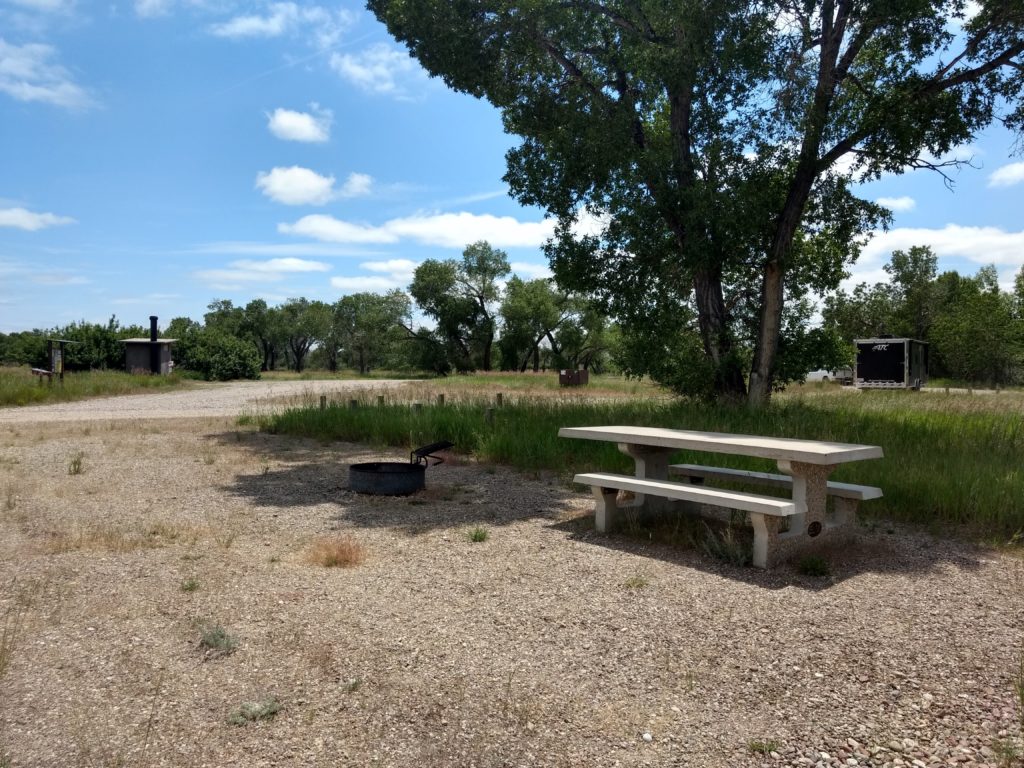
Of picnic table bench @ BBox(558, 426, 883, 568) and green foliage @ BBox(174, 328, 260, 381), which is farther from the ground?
green foliage @ BBox(174, 328, 260, 381)

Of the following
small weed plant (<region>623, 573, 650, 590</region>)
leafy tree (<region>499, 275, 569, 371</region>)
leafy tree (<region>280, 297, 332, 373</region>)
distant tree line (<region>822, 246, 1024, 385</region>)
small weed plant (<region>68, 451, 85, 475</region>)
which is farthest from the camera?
leafy tree (<region>280, 297, 332, 373</region>)

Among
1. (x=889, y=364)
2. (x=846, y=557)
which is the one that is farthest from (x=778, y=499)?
(x=889, y=364)

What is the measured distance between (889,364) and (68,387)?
29.0 metres

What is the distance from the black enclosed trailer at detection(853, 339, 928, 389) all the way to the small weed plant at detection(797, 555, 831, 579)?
25.6m

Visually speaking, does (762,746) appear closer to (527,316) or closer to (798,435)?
(798,435)

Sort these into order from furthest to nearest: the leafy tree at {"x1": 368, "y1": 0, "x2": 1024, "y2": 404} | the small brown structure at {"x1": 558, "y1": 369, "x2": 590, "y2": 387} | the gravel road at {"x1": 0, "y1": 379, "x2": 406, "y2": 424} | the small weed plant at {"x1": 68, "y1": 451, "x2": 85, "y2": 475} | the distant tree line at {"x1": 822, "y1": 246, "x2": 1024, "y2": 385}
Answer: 1. the distant tree line at {"x1": 822, "y1": 246, "x2": 1024, "y2": 385}
2. the small brown structure at {"x1": 558, "y1": 369, "x2": 590, "y2": 387}
3. the gravel road at {"x1": 0, "y1": 379, "x2": 406, "y2": 424}
4. the leafy tree at {"x1": 368, "y1": 0, "x2": 1024, "y2": 404}
5. the small weed plant at {"x1": 68, "y1": 451, "x2": 85, "y2": 475}

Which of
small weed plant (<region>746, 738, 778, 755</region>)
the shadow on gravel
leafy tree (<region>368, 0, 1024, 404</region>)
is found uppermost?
leafy tree (<region>368, 0, 1024, 404</region>)

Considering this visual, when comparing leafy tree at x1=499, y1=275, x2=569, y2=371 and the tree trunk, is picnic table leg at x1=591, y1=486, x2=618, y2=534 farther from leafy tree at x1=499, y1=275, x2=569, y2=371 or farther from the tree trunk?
leafy tree at x1=499, y1=275, x2=569, y2=371

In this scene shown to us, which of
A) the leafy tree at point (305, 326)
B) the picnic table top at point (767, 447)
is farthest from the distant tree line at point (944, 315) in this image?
the leafy tree at point (305, 326)

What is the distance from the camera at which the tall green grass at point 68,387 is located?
775 inches

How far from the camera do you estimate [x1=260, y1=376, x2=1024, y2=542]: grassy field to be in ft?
18.8

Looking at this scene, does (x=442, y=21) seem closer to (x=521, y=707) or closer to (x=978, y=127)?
(x=978, y=127)

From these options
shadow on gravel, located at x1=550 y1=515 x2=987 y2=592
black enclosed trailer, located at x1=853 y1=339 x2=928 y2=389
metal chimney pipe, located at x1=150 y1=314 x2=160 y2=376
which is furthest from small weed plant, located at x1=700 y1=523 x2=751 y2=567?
metal chimney pipe, located at x1=150 y1=314 x2=160 y2=376

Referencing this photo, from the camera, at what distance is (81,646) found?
315 cm
